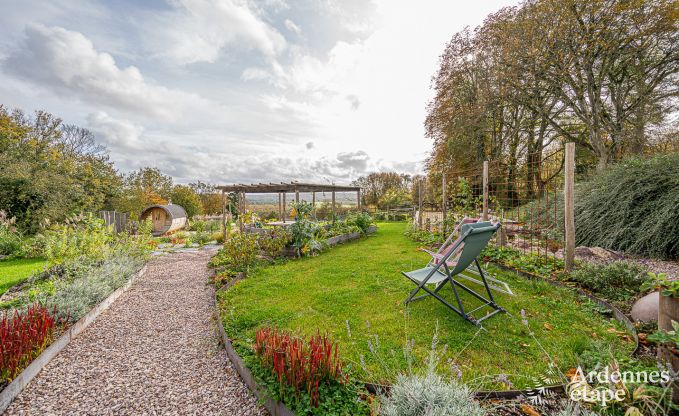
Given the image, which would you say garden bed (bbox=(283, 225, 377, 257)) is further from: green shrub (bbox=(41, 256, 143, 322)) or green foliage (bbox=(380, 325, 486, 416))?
green foliage (bbox=(380, 325, 486, 416))

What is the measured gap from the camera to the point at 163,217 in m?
13.9

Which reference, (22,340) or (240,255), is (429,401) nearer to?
(22,340)

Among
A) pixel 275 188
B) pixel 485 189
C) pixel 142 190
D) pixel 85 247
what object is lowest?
pixel 85 247

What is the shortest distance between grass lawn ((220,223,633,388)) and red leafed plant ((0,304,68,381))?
1669mm

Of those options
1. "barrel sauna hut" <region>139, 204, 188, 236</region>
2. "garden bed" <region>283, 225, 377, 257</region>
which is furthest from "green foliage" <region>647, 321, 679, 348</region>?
"barrel sauna hut" <region>139, 204, 188, 236</region>

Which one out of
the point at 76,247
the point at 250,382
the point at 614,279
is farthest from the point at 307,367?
the point at 76,247

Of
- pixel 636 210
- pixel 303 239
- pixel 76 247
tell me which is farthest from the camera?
pixel 303 239

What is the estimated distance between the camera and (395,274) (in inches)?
206

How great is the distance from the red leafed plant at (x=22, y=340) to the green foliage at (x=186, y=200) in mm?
16430

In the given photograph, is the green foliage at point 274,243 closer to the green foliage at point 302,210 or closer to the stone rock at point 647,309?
the green foliage at point 302,210

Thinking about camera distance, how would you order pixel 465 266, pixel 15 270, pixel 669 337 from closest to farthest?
pixel 669 337
pixel 465 266
pixel 15 270

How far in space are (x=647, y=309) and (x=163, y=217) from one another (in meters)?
16.1

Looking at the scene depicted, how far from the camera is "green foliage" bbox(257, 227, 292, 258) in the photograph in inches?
276

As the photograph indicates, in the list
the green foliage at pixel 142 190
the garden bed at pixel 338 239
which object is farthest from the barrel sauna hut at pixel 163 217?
the garden bed at pixel 338 239
